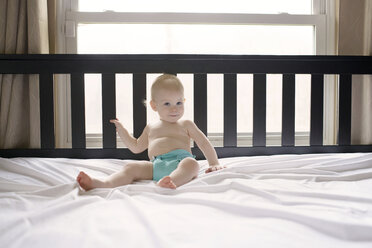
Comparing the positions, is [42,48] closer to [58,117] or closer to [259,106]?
[58,117]

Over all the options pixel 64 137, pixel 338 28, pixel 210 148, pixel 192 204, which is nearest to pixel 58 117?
pixel 64 137

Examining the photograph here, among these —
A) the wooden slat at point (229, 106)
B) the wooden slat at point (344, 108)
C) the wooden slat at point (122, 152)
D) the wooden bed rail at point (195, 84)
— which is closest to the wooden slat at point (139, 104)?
the wooden bed rail at point (195, 84)

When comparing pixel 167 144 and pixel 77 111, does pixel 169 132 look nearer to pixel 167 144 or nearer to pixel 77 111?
pixel 167 144

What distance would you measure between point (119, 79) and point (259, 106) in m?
0.76

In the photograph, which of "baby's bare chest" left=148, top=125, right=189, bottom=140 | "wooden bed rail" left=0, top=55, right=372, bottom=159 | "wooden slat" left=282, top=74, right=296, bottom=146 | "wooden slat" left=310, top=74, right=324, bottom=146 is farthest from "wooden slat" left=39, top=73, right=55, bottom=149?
"wooden slat" left=310, top=74, right=324, bottom=146

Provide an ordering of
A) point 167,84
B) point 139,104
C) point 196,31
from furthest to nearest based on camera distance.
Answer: point 196,31 → point 139,104 → point 167,84

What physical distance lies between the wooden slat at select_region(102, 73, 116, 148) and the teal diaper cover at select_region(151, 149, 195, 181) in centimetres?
35

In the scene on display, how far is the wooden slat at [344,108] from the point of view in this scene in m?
1.50

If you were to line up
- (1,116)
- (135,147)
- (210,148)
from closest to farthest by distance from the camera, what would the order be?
(210,148), (135,147), (1,116)

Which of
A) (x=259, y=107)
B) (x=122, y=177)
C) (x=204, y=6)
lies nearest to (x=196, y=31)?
(x=204, y=6)

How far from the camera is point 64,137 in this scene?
1707 mm

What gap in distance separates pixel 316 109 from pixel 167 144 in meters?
0.73

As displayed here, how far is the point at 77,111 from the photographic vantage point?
1445 millimetres

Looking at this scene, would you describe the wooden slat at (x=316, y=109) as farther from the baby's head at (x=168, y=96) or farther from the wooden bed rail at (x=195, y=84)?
the baby's head at (x=168, y=96)
